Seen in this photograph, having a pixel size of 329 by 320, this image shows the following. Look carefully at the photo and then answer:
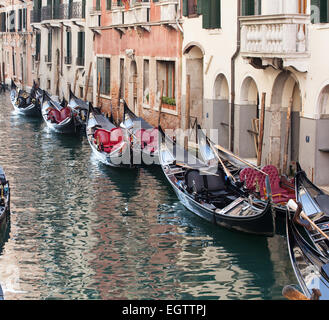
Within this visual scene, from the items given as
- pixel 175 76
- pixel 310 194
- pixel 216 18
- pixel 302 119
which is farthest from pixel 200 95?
pixel 310 194

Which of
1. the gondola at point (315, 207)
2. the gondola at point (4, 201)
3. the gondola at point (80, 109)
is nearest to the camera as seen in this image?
the gondola at point (315, 207)

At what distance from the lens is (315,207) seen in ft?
32.3

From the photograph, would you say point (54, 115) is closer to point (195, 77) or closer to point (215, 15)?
point (195, 77)

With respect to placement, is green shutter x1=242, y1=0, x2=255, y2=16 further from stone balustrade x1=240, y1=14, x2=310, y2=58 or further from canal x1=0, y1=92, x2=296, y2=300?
canal x1=0, y1=92, x2=296, y2=300

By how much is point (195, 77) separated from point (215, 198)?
6.67 m

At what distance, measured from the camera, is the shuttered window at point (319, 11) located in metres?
11.5

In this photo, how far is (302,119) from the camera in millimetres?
12539

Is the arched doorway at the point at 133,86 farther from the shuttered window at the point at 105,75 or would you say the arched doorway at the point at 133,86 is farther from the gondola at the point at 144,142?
the gondola at the point at 144,142

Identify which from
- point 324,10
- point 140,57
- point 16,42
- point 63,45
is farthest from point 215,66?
point 16,42

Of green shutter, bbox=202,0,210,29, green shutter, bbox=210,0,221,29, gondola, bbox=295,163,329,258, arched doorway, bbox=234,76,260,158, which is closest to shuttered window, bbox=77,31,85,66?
green shutter, bbox=202,0,210,29

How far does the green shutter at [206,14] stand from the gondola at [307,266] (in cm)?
873

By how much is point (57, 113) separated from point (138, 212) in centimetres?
1150

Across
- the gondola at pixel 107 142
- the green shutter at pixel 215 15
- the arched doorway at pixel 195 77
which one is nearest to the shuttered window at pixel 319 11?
the green shutter at pixel 215 15

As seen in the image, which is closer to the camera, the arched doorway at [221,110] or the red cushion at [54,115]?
the arched doorway at [221,110]
